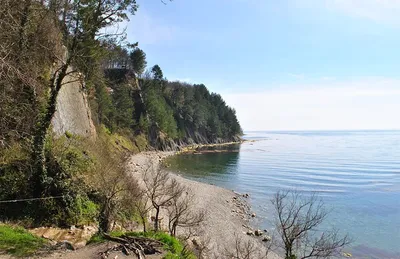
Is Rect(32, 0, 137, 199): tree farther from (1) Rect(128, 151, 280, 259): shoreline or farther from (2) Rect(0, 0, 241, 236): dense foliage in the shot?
(1) Rect(128, 151, 280, 259): shoreline

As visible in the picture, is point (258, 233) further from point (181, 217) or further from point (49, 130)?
point (49, 130)

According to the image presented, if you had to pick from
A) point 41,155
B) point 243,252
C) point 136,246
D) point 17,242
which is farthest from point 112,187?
point 243,252

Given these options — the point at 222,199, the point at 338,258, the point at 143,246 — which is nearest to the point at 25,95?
the point at 143,246

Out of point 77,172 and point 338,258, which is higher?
point 77,172

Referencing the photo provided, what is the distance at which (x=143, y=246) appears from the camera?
10.2 metres

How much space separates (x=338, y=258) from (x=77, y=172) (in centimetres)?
1797

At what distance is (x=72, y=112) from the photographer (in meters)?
24.9

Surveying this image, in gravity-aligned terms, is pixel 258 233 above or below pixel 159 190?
below

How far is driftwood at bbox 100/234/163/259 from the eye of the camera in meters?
9.57

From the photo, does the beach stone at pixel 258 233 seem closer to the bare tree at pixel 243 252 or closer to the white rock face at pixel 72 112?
the bare tree at pixel 243 252

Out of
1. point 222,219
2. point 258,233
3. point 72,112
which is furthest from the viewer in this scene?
point 222,219

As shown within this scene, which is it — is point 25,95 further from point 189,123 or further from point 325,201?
point 189,123

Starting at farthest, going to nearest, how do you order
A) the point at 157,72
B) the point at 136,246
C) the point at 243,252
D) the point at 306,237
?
the point at 157,72 → the point at 306,237 → the point at 243,252 → the point at 136,246

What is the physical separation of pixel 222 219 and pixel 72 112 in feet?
54.3
